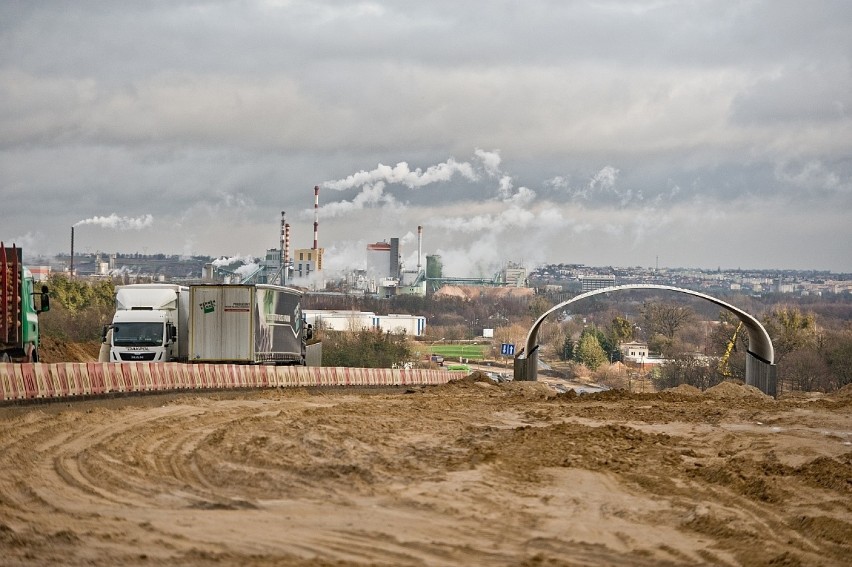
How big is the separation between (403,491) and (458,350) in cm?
15525

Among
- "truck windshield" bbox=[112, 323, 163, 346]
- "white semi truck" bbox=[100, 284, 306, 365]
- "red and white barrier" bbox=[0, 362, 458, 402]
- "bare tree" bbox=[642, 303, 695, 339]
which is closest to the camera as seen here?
"red and white barrier" bbox=[0, 362, 458, 402]

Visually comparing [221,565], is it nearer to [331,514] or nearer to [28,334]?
[331,514]

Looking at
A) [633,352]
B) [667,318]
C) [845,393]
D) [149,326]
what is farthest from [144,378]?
[667,318]

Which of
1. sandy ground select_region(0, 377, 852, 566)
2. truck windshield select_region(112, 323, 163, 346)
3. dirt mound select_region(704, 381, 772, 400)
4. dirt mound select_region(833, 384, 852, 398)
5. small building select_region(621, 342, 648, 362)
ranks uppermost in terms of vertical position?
truck windshield select_region(112, 323, 163, 346)

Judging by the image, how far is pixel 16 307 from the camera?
3600 cm

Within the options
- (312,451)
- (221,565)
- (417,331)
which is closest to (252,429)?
(312,451)

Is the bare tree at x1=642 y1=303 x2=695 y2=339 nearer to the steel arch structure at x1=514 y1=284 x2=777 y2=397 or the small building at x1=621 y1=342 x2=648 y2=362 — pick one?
the small building at x1=621 y1=342 x2=648 y2=362

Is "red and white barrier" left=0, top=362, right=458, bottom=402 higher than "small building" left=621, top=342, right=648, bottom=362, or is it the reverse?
"red and white barrier" left=0, top=362, right=458, bottom=402

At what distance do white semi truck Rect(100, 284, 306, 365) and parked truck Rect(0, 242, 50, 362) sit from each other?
7.54m

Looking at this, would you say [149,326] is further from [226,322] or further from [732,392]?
[732,392]

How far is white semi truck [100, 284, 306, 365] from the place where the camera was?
149 feet

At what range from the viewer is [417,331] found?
18775 centimetres

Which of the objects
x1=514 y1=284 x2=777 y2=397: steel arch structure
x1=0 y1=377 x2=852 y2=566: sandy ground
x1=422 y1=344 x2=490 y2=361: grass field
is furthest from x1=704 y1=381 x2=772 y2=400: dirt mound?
x1=422 y1=344 x2=490 y2=361: grass field

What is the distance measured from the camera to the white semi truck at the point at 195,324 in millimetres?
45531
